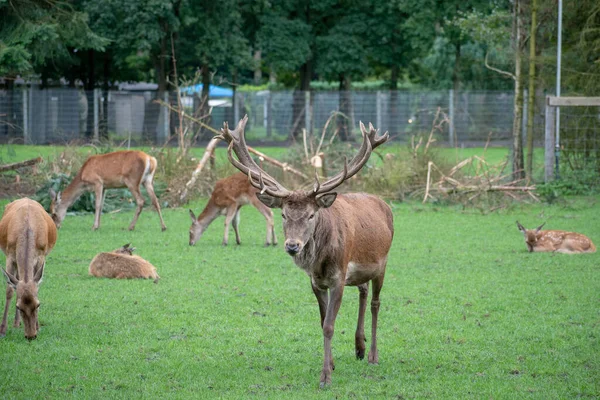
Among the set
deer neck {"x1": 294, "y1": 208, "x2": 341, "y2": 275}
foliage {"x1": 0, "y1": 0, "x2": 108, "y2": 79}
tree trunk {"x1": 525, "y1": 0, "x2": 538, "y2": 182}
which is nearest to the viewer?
deer neck {"x1": 294, "y1": 208, "x2": 341, "y2": 275}

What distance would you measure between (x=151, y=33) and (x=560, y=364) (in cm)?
2782

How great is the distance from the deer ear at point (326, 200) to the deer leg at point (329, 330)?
0.63 m

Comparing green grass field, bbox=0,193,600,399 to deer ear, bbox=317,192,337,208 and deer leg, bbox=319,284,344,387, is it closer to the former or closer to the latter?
deer leg, bbox=319,284,344,387

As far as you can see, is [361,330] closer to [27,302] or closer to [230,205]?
[27,302]

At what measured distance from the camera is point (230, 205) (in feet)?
46.9

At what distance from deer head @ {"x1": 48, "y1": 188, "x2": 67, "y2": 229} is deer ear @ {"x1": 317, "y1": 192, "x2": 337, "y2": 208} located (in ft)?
29.4

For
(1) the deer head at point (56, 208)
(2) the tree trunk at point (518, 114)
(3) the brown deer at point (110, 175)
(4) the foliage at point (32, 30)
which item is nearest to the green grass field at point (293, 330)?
(1) the deer head at point (56, 208)

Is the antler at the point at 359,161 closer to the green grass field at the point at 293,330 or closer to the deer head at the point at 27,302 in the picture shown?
the green grass field at the point at 293,330

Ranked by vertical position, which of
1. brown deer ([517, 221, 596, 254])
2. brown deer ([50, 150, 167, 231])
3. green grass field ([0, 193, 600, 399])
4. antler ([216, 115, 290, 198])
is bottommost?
green grass field ([0, 193, 600, 399])

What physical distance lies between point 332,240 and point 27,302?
289cm

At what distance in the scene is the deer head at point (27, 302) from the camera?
25.1ft

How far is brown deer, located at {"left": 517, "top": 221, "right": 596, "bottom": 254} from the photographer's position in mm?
12648

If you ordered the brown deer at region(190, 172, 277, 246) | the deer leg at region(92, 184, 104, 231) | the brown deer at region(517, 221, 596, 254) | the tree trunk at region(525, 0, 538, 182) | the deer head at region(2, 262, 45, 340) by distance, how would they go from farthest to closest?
the tree trunk at region(525, 0, 538, 182), the deer leg at region(92, 184, 104, 231), the brown deer at region(190, 172, 277, 246), the brown deer at region(517, 221, 596, 254), the deer head at region(2, 262, 45, 340)

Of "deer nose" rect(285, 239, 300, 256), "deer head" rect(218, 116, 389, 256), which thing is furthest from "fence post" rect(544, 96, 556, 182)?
"deer nose" rect(285, 239, 300, 256)
